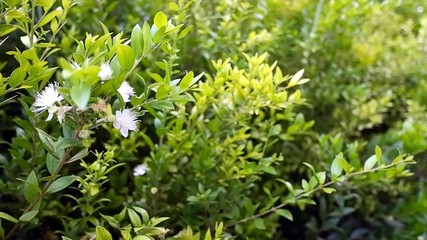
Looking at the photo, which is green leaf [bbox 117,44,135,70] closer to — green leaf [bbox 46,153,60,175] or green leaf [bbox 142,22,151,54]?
green leaf [bbox 142,22,151,54]

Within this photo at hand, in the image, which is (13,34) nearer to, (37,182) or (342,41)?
(37,182)

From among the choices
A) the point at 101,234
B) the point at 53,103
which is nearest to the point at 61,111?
the point at 53,103

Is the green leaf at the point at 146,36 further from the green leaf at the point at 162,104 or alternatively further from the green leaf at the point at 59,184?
the green leaf at the point at 59,184

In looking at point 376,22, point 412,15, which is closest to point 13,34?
point 376,22

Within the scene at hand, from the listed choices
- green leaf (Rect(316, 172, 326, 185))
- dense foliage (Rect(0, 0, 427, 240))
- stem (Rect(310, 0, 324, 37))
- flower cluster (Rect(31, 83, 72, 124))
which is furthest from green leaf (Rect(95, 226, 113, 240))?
stem (Rect(310, 0, 324, 37))

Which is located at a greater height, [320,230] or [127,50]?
[127,50]

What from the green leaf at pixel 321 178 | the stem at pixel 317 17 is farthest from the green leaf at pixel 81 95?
the stem at pixel 317 17
